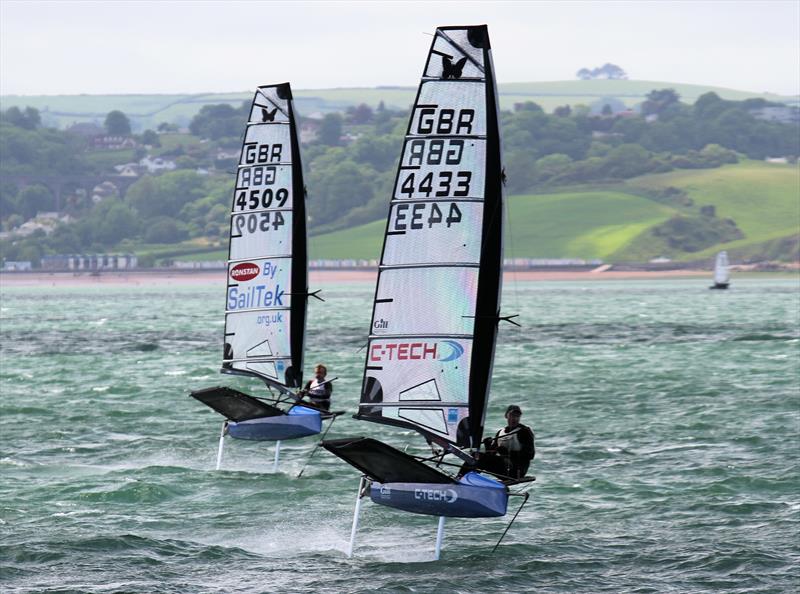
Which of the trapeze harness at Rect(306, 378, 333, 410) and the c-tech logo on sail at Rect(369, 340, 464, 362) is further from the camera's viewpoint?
the trapeze harness at Rect(306, 378, 333, 410)

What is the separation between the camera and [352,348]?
281 ft

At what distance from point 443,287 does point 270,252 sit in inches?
500

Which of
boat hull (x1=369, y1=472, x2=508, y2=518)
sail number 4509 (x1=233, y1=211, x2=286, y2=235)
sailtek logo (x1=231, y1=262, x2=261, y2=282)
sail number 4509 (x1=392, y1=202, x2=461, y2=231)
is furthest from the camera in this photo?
sailtek logo (x1=231, y1=262, x2=261, y2=282)

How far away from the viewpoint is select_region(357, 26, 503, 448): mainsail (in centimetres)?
2428

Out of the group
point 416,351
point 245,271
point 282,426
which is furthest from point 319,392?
point 416,351

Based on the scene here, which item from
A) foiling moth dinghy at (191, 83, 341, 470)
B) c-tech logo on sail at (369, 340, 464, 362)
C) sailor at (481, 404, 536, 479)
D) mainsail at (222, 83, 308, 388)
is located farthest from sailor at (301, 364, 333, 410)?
sailor at (481, 404, 536, 479)

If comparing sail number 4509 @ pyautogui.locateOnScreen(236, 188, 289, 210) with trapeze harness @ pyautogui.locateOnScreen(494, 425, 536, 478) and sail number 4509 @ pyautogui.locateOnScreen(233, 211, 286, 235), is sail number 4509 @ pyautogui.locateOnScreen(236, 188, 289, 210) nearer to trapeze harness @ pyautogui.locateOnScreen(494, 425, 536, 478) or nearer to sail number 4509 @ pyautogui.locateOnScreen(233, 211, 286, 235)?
sail number 4509 @ pyautogui.locateOnScreen(233, 211, 286, 235)

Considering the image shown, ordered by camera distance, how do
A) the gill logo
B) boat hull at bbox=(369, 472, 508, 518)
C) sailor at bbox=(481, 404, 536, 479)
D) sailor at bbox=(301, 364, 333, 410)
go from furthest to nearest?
sailor at bbox=(301, 364, 333, 410) → the gill logo → sailor at bbox=(481, 404, 536, 479) → boat hull at bbox=(369, 472, 508, 518)

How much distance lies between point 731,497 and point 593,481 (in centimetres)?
341

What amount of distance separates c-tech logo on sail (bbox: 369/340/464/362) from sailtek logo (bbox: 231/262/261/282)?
12.3 m

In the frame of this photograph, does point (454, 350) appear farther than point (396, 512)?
No

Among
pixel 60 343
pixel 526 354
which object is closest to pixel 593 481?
pixel 526 354

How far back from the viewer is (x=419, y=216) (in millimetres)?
24578

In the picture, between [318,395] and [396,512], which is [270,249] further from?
[396,512]
